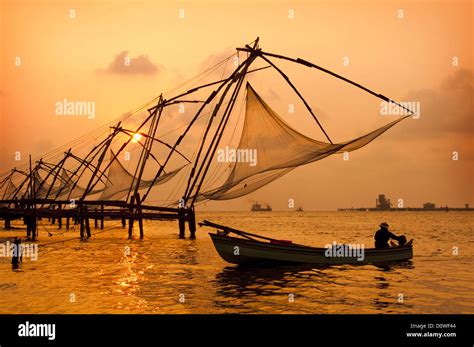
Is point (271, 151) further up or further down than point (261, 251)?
further up

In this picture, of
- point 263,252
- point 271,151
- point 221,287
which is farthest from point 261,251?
point 271,151

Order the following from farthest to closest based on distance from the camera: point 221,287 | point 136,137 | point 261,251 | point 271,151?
1. point 136,137
2. point 261,251
3. point 271,151
4. point 221,287

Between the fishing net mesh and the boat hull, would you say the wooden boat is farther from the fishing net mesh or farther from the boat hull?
the fishing net mesh

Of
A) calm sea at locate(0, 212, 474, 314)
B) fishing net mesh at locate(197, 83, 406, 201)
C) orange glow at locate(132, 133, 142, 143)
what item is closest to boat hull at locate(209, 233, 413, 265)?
calm sea at locate(0, 212, 474, 314)

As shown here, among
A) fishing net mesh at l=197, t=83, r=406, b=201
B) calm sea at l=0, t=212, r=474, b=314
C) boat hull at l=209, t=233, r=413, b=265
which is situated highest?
fishing net mesh at l=197, t=83, r=406, b=201

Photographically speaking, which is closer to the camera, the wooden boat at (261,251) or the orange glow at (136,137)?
the wooden boat at (261,251)

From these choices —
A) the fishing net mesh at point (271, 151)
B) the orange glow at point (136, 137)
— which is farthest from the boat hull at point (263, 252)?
the orange glow at point (136, 137)

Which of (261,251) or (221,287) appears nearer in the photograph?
(221,287)

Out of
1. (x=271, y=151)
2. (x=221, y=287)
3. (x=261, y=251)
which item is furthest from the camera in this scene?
(x=261, y=251)

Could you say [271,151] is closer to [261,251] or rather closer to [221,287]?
[261,251]

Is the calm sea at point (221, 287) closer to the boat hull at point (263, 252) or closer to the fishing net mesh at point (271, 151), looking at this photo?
the boat hull at point (263, 252)

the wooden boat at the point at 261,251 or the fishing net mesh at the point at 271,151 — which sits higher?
the fishing net mesh at the point at 271,151
